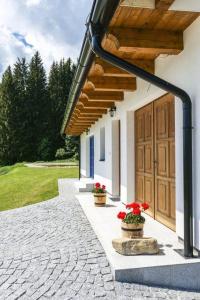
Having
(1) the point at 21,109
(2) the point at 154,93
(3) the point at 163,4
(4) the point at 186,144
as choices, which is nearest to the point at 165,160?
(2) the point at 154,93

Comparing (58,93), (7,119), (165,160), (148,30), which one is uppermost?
(58,93)

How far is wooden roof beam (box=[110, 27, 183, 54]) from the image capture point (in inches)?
153

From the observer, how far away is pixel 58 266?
414 cm

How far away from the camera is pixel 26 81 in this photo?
46625 mm

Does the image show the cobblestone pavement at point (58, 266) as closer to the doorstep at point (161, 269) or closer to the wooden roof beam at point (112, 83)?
the doorstep at point (161, 269)

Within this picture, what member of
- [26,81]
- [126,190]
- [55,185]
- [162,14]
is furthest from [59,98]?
[162,14]

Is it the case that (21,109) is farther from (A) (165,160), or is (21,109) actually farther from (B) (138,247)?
(B) (138,247)

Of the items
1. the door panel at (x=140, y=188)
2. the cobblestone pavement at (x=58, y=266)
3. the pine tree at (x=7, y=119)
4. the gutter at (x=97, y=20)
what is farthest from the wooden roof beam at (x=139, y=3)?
the pine tree at (x=7, y=119)

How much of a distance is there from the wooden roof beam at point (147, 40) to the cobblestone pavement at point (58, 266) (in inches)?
108

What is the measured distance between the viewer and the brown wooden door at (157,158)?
204 inches

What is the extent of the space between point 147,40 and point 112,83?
204cm

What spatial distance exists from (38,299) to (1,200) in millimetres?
9198

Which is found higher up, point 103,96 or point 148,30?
point 148,30

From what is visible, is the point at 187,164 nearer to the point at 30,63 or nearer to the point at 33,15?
the point at 33,15
